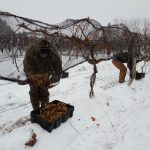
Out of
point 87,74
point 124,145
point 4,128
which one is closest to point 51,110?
point 4,128

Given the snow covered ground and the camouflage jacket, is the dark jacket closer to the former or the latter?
the snow covered ground

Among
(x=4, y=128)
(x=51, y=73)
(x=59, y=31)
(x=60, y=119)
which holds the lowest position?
(x=4, y=128)

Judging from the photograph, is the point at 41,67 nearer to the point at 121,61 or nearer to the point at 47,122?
the point at 47,122

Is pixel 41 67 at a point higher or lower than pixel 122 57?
higher

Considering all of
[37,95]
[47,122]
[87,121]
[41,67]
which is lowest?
[87,121]

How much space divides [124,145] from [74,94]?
3261 mm

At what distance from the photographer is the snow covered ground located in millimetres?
3754

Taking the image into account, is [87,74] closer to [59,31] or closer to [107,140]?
[59,31]

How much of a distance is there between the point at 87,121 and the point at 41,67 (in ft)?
4.90

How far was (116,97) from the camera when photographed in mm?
6254

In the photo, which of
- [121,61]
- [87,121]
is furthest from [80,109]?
[121,61]

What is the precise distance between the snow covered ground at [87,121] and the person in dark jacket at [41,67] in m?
0.69

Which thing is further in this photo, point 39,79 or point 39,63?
point 39,63

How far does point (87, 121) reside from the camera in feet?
15.1
